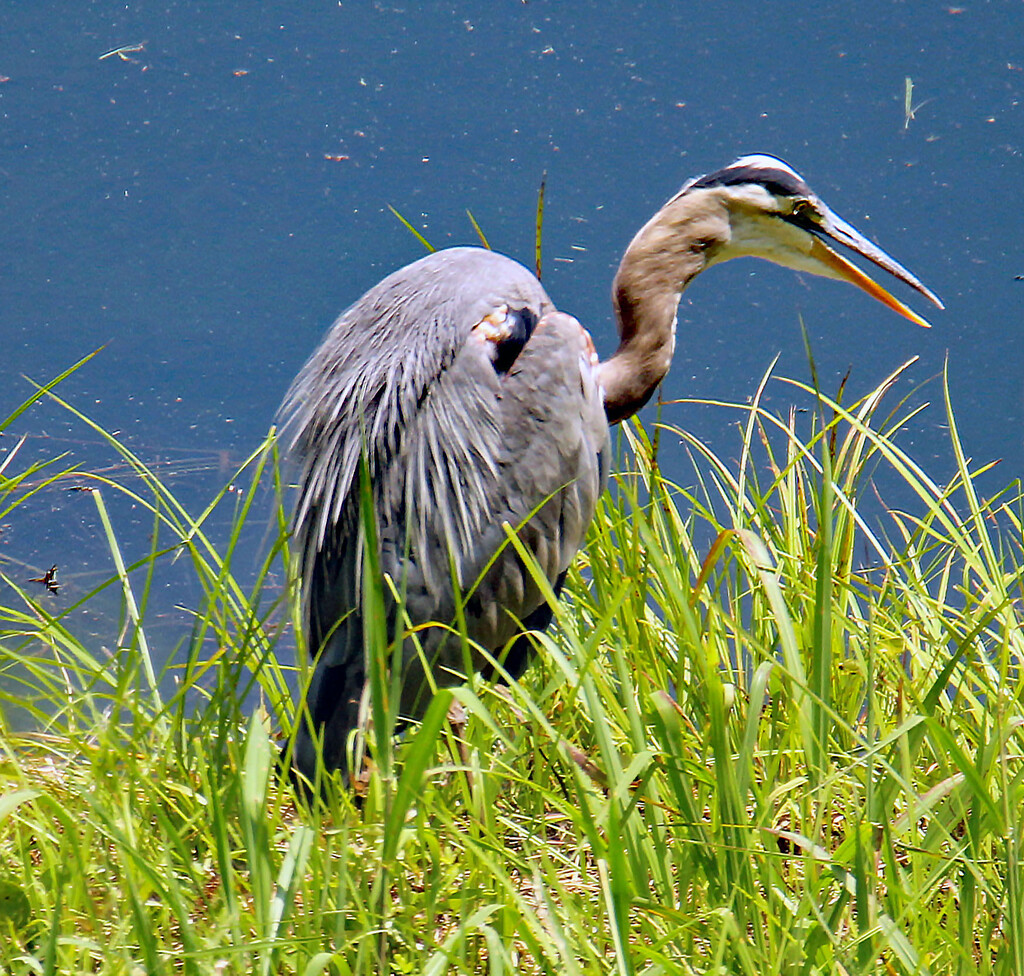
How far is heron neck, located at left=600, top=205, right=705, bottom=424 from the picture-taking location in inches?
66.2

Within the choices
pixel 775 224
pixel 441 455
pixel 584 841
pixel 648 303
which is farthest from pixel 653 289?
pixel 584 841

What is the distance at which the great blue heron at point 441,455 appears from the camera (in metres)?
1.46

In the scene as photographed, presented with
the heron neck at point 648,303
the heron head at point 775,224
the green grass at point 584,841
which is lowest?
the green grass at point 584,841

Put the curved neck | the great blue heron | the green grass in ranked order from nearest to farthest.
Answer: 1. the green grass
2. the great blue heron
3. the curved neck

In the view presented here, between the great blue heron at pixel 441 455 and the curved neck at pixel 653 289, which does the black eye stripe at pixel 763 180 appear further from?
the great blue heron at pixel 441 455

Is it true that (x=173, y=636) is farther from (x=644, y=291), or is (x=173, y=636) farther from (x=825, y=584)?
(x=825, y=584)

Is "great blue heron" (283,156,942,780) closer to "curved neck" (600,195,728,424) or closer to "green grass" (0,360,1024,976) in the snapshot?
"curved neck" (600,195,728,424)

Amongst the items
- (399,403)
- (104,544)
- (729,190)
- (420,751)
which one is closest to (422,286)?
(399,403)

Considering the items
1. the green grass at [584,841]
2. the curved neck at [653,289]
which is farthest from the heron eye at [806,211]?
the green grass at [584,841]

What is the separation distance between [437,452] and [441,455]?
12 millimetres

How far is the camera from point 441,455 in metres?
1.48

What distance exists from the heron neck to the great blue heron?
9 cm

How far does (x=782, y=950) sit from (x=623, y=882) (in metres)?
0.19

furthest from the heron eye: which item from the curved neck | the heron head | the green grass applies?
the green grass
